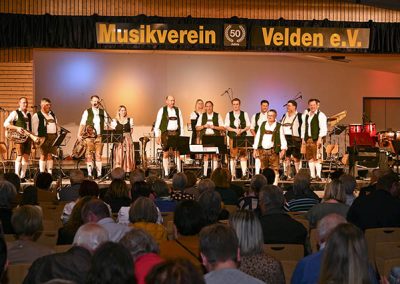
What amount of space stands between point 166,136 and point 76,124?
16.9 feet

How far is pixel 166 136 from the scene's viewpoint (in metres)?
19.7

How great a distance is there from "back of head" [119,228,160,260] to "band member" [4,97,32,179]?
13.5 metres

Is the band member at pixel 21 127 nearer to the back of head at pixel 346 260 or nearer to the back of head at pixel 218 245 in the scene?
the back of head at pixel 218 245

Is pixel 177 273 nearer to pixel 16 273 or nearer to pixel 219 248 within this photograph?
pixel 219 248

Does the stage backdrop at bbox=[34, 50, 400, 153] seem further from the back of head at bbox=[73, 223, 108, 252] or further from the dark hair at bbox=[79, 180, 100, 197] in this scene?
the back of head at bbox=[73, 223, 108, 252]

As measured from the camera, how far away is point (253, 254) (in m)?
5.22

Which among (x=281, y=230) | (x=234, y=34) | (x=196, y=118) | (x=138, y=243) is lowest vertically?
(x=281, y=230)

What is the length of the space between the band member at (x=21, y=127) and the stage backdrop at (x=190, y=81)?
5153 mm

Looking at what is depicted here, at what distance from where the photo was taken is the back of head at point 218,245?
14.9ft

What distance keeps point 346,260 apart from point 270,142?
47.8 ft

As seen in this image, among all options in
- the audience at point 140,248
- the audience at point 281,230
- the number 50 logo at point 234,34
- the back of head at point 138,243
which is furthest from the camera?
the number 50 logo at point 234,34

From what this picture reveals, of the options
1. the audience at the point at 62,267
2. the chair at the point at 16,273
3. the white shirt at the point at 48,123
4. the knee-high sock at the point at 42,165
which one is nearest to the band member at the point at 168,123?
the white shirt at the point at 48,123

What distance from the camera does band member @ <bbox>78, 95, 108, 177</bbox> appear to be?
1902cm

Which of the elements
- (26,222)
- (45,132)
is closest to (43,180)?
(26,222)
